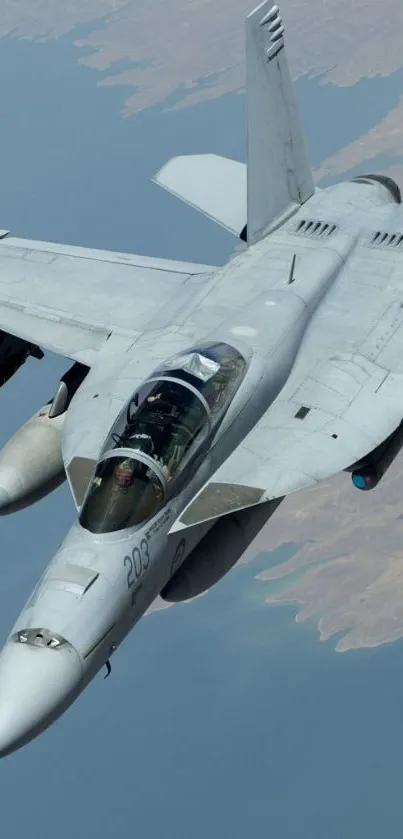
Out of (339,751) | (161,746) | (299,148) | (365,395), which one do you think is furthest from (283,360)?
(161,746)

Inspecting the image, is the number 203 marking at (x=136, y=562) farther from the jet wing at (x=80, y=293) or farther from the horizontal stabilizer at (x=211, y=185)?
the horizontal stabilizer at (x=211, y=185)

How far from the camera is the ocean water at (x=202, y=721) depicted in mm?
117875

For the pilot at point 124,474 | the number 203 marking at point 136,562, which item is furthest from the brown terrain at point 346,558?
the pilot at point 124,474

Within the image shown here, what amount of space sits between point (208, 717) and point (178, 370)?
357ft

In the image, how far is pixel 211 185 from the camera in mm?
30969

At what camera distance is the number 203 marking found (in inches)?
752

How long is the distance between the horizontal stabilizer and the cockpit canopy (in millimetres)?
8127

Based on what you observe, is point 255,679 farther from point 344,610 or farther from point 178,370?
point 178,370

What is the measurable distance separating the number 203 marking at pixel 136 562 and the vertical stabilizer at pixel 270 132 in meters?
10.9

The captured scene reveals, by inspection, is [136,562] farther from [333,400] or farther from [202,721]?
[202,721]

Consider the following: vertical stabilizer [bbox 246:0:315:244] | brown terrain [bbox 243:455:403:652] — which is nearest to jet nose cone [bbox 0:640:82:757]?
vertical stabilizer [bbox 246:0:315:244]

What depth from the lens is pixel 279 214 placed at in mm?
29062

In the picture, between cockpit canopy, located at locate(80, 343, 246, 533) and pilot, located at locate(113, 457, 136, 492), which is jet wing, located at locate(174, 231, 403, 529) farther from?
pilot, located at locate(113, 457, 136, 492)

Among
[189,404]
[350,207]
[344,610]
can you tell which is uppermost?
[189,404]
